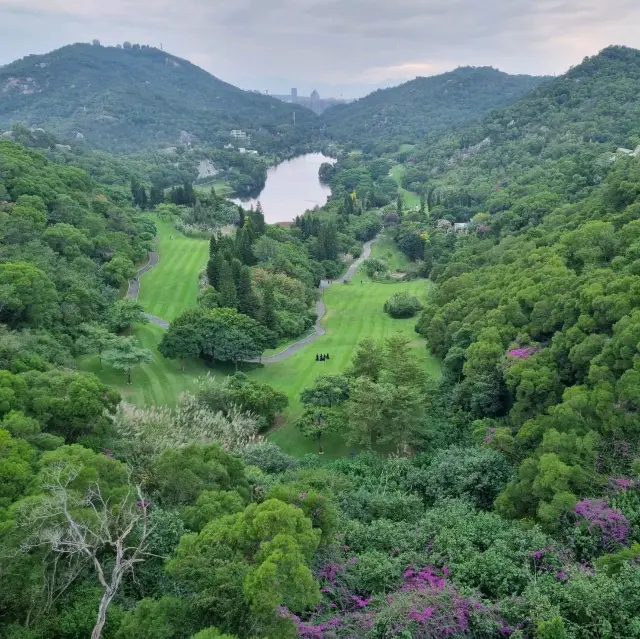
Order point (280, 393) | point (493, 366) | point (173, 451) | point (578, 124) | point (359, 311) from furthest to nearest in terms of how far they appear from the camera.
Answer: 1. point (578, 124)
2. point (359, 311)
3. point (280, 393)
4. point (493, 366)
5. point (173, 451)

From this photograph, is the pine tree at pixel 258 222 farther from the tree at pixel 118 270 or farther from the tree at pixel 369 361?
the tree at pixel 369 361

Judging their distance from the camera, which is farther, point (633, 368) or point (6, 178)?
point (6, 178)

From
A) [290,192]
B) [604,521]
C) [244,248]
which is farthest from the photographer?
[290,192]

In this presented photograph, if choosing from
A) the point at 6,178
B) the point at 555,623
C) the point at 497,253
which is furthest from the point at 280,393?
the point at 6,178

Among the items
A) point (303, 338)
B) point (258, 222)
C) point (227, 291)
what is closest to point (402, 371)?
point (303, 338)

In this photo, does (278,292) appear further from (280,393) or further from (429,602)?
(429,602)

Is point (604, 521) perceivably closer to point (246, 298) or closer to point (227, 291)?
point (246, 298)

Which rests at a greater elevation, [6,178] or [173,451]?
[6,178]

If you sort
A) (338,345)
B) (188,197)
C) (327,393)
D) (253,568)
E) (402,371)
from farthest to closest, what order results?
1. (188,197)
2. (338,345)
3. (327,393)
4. (402,371)
5. (253,568)
